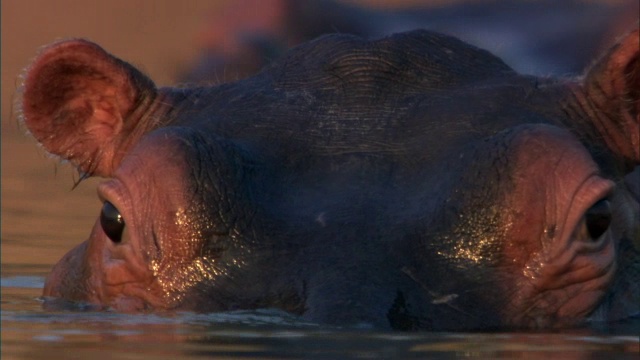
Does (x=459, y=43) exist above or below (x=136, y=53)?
above

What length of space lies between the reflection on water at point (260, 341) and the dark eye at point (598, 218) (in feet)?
1.04

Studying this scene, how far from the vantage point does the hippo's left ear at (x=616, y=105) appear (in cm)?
603

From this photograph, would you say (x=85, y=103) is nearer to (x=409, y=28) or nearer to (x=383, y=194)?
(x=383, y=194)

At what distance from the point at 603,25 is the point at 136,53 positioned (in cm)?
747

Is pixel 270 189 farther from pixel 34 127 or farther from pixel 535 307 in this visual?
pixel 34 127

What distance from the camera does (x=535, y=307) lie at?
545 centimetres

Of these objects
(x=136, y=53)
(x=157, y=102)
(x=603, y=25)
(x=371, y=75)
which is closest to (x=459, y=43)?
(x=371, y=75)

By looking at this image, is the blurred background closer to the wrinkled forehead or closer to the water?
the wrinkled forehead

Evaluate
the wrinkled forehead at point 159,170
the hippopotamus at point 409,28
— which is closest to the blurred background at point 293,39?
the hippopotamus at point 409,28

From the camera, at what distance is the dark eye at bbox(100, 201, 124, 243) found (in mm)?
5754

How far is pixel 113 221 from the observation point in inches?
227

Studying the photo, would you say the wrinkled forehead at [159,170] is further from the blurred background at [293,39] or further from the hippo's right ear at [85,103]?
the blurred background at [293,39]

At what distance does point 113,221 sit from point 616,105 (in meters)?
1.78

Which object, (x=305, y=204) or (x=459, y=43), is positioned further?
(x=459, y=43)
